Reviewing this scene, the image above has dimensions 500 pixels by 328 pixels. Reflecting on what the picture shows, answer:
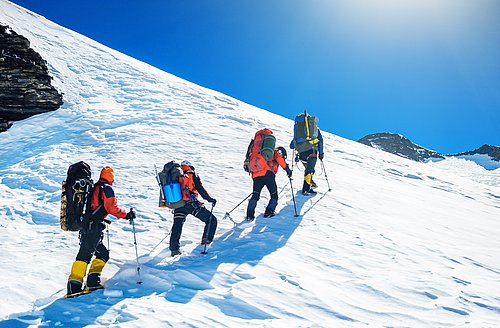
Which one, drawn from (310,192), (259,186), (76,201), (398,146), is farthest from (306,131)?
(398,146)

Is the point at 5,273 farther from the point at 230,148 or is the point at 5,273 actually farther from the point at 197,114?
the point at 197,114

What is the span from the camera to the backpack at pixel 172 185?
6.95 meters

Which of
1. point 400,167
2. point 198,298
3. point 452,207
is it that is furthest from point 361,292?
point 400,167

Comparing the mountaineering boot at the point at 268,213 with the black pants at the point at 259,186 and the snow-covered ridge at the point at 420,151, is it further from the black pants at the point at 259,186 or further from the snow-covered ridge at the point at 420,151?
the snow-covered ridge at the point at 420,151

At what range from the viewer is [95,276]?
5738 mm

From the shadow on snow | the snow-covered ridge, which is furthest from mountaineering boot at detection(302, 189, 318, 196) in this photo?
the snow-covered ridge

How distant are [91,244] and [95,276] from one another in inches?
19.6

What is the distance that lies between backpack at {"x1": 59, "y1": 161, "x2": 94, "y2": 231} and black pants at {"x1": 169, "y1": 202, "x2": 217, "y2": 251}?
5.67 ft

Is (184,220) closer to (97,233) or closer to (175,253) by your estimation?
(175,253)

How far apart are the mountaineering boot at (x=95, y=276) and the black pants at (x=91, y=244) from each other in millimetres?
94

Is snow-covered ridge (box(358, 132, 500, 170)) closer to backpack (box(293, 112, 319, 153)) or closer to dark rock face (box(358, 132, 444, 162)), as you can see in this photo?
dark rock face (box(358, 132, 444, 162))

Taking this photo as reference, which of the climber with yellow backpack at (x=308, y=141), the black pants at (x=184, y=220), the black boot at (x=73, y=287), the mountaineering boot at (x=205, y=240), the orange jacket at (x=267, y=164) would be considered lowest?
the black boot at (x=73, y=287)

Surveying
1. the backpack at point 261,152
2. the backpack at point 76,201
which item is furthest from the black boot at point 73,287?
the backpack at point 261,152

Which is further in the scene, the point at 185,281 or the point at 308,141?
the point at 308,141
